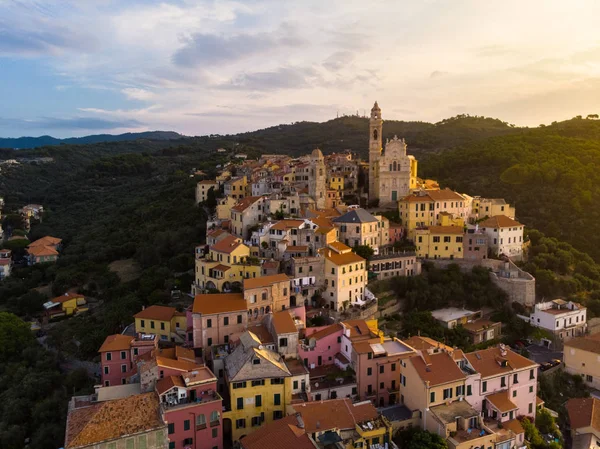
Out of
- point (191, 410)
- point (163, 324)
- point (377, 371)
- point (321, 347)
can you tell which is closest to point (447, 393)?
point (377, 371)

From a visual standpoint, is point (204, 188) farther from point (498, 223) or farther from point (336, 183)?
point (498, 223)

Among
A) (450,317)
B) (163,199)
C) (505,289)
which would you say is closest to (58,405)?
(450,317)

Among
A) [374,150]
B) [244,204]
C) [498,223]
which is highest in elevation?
[374,150]

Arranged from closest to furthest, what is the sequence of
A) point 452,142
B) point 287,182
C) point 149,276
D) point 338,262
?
point 338,262 < point 149,276 < point 287,182 < point 452,142

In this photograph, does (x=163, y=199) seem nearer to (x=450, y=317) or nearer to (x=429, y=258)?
(x=429, y=258)

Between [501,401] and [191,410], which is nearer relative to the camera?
[191,410]

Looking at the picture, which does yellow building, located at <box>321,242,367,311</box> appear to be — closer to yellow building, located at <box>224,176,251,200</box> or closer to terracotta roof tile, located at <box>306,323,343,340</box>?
terracotta roof tile, located at <box>306,323,343,340</box>
